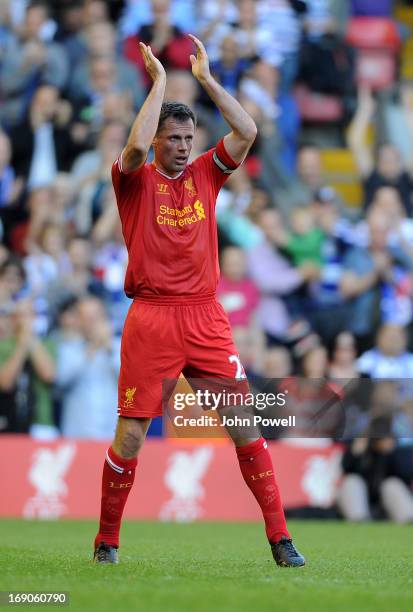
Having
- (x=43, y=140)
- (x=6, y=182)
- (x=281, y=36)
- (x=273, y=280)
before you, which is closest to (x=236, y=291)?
(x=273, y=280)

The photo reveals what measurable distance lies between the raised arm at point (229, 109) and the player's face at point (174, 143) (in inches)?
8.3

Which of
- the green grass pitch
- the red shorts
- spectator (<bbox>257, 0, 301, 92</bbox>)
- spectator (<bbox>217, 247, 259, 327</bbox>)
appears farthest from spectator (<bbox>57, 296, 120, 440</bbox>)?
the red shorts

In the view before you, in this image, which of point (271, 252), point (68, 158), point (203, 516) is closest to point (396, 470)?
point (203, 516)

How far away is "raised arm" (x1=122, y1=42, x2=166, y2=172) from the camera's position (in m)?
6.91

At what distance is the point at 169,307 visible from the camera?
23.7 feet

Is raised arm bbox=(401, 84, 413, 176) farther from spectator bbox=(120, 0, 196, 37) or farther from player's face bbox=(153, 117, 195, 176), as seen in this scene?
player's face bbox=(153, 117, 195, 176)

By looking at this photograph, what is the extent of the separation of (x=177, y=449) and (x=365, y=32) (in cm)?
822

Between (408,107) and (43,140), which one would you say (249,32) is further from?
(43,140)

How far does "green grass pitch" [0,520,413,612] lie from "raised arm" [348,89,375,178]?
7793 mm

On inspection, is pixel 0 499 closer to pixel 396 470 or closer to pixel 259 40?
pixel 396 470

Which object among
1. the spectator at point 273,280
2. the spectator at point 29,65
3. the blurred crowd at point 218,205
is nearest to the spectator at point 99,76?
the blurred crowd at point 218,205

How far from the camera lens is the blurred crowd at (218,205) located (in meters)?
13.9

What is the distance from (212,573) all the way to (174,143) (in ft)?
7.71

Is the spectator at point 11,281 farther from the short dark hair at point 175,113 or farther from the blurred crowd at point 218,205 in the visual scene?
the short dark hair at point 175,113
